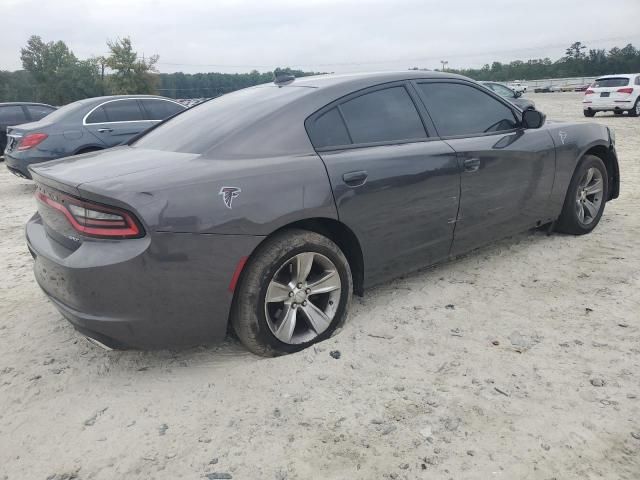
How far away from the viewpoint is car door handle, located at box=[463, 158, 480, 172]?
3459 millimetres

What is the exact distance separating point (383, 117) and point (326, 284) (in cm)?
115

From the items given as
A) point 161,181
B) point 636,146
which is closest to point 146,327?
point 161,181

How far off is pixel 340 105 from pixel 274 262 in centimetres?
109

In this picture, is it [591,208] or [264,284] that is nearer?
[264,284]

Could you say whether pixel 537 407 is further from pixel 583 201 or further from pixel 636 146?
pixel 636 146

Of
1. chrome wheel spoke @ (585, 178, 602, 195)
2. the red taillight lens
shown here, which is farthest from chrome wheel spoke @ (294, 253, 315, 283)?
the red taillight lens

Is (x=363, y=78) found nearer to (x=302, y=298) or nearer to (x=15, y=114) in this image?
(x=302, y=298)

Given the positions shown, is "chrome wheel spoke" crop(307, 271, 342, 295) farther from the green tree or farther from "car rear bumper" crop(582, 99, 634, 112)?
the green tree

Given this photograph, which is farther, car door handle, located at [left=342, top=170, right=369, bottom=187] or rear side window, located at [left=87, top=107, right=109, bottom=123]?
rear side window, located at [left=87, top=107, right=109, bottom=123]

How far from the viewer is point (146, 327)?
241 cm

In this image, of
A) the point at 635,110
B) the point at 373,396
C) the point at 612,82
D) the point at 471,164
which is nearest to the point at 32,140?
the point at 471,164

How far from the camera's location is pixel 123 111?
809 cm

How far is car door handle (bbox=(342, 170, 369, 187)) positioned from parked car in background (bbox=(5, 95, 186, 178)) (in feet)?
16.2

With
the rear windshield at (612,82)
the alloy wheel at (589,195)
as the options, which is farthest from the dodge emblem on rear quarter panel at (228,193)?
the rear windshield at (612,82)
